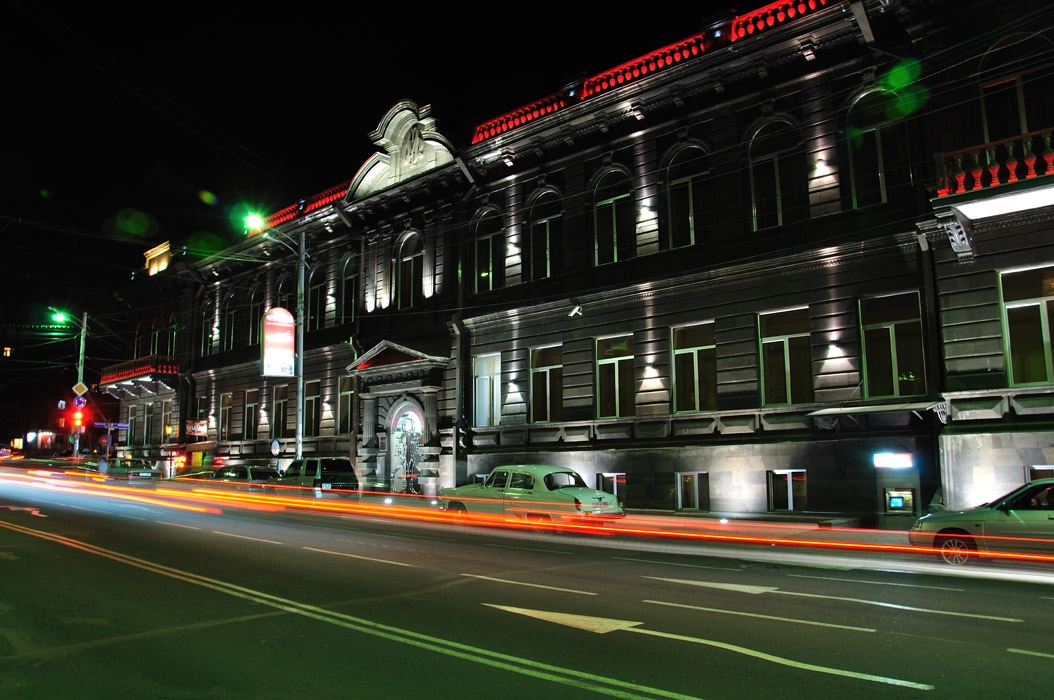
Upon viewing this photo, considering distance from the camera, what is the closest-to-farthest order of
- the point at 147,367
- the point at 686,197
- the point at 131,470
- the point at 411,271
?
1. the point at 686,197
2. the point at 411,271
3. the point at 131,470
4. the point at 147,367

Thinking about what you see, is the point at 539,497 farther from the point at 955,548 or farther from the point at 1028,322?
the point at 1028,322

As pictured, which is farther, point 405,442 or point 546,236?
point 405,442

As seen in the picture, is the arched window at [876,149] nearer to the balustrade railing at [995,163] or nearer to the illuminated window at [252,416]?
the balustrade railing at [995,163]

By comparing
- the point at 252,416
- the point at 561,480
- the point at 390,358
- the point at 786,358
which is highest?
the point at 390,358

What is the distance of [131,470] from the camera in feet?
133

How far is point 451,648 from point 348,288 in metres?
29.4

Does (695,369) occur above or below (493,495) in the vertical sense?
above

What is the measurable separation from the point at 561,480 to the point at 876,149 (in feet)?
38.3

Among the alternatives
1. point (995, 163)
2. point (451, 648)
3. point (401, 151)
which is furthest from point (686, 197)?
→ point (451, 648)

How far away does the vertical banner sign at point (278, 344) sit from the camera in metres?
31.4

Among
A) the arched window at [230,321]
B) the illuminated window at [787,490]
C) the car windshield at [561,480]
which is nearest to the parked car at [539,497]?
the car windshield at [561,480]

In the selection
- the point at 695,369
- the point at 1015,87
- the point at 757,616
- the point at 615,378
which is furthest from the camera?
the point at 615,378

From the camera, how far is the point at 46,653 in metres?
6.96

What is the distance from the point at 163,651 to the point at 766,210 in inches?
734
